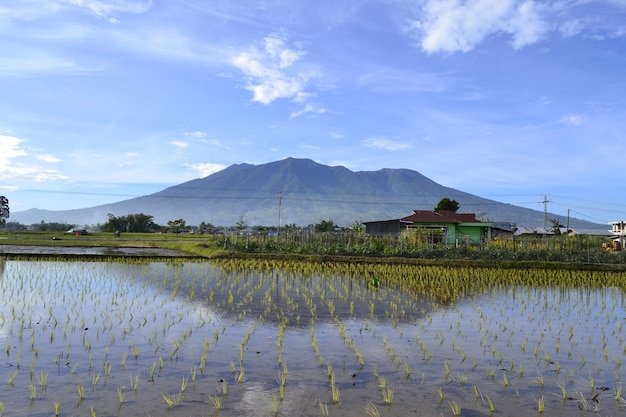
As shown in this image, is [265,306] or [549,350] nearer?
[549,350]

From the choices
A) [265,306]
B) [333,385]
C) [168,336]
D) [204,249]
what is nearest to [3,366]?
[168,336]

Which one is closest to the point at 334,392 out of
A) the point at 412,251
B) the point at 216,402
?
the point at 216,402

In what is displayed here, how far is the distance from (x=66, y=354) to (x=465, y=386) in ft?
17.8

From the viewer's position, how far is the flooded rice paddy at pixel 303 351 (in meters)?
5.52

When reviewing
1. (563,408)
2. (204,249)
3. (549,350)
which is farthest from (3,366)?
(204,249)

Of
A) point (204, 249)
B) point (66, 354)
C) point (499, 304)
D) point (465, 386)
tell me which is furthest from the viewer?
point (204, 249)

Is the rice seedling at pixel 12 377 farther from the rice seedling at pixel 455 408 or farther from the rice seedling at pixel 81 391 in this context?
the rice seedling at pixel 455 408

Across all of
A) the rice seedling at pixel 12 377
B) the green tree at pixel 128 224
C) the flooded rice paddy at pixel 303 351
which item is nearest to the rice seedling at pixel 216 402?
the flooded rice paddy at pixel 303 351

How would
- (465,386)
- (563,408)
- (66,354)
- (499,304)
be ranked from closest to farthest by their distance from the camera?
(563,408) < (465,386) < (66,354) < (499,304)

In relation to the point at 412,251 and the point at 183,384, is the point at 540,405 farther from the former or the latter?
the point at 412,251

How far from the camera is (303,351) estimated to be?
763cm

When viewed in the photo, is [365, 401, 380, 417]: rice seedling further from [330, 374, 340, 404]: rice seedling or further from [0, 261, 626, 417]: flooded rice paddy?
[330, 374, 340, 404]: rice seedling

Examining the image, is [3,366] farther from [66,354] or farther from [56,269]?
[56,269]

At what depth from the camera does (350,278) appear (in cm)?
1773
